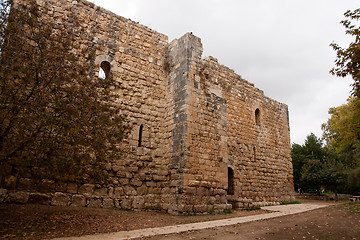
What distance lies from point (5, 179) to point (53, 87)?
2.94 m

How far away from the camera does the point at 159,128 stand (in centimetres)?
1048

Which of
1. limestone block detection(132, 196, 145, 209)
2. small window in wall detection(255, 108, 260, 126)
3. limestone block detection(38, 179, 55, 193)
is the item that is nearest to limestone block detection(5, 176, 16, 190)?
limestone block detection(38, 179, 55, 193)

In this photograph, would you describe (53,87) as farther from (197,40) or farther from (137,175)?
(197,40)

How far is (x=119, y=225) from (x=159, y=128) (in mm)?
4491

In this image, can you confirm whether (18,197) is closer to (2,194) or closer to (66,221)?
(2,194)

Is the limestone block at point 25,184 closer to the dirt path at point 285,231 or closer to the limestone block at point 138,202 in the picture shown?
the limestone block at point 138,202

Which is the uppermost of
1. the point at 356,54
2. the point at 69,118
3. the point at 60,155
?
the point at 356,54

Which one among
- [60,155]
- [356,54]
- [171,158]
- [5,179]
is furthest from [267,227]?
[5,179]

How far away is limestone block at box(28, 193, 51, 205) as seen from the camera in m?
7.14

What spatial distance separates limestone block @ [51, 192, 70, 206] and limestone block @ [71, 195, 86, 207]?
0.16m

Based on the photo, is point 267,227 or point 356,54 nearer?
point 356,54

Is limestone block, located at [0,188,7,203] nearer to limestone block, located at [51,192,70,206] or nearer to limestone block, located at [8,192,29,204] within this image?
limestone block, located at [8,192,29,204]

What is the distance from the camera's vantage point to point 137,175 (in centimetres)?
938

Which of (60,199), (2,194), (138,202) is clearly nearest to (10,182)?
(2,194)
